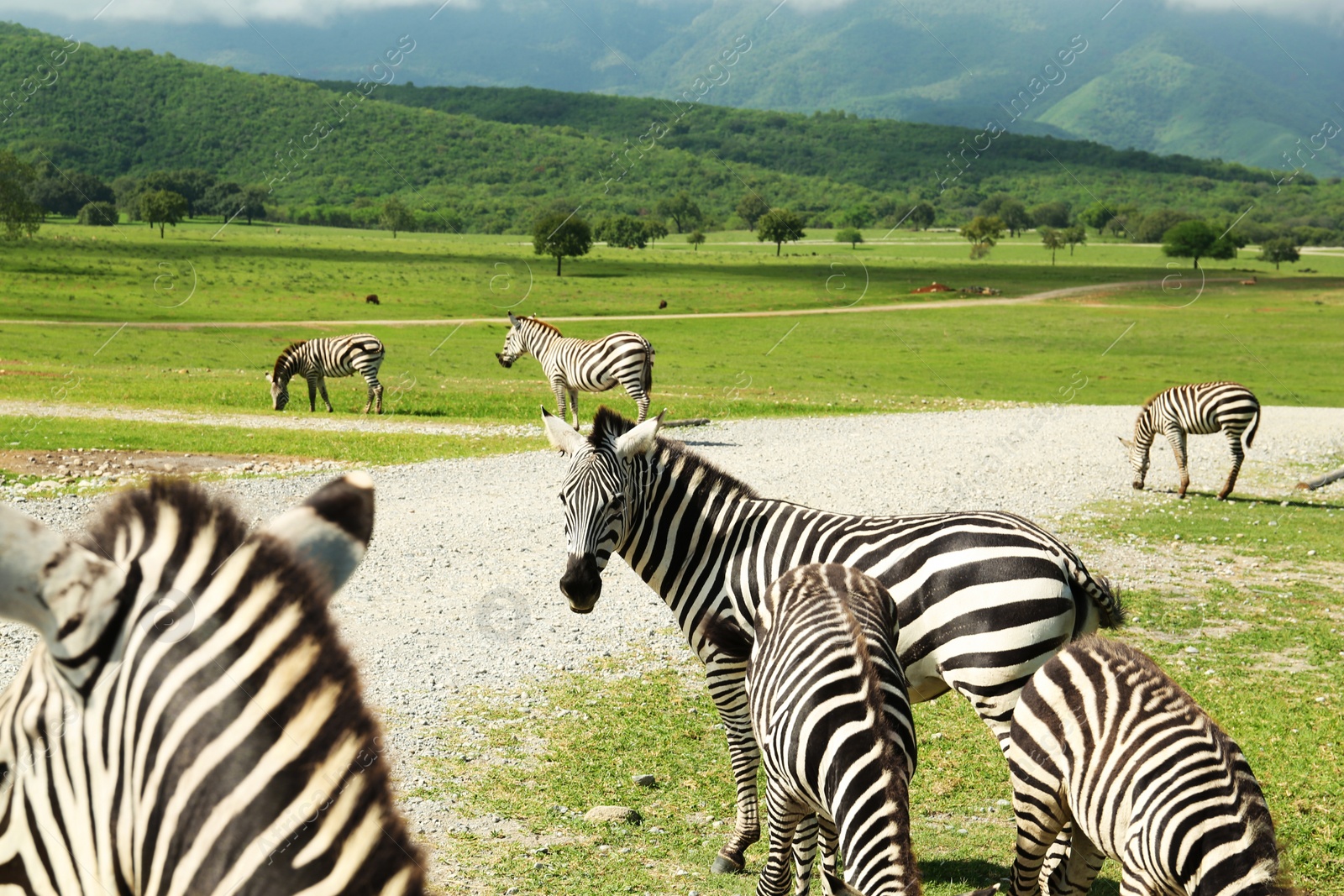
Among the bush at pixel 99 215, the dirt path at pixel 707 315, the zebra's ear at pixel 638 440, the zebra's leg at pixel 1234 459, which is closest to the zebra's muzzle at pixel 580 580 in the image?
the zebra's ear at pixel 638 440

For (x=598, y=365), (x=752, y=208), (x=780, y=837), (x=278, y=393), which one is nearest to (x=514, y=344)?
(x=598, y=365)

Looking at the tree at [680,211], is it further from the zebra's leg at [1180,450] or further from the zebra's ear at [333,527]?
the zebra's ear at [333,527]

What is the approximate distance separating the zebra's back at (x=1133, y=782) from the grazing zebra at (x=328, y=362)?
24397mm

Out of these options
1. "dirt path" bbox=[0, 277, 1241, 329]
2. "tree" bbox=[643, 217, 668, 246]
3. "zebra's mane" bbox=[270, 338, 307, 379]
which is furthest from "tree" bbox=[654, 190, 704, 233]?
"zebra's mane" bbox=[270, 338, 307, 379]

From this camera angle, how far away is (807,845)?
5.38 metres

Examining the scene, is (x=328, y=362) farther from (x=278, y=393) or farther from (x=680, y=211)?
(x=680, y=211)

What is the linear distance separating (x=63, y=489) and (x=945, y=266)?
3552 inches

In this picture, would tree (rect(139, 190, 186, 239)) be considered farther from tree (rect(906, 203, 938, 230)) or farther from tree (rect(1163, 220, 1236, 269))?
tree (rect(1163, 220, 1236, 269))

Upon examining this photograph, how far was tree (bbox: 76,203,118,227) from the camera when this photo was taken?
Answer: 9325 centimetres

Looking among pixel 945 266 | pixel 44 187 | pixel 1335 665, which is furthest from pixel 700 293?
pixel 44 187

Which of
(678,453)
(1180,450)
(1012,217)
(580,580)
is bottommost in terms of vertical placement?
(1180,450)

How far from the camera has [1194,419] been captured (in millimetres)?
18766

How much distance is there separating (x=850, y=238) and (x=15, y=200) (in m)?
86.0

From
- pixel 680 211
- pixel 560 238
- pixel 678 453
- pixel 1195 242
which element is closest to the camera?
pixel 678 453
